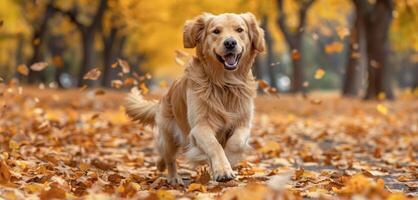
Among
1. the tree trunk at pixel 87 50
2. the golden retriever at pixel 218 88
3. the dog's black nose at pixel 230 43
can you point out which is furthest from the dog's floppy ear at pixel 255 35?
the tree trunk at pixel 87 50

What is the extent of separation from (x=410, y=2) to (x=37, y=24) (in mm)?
19870

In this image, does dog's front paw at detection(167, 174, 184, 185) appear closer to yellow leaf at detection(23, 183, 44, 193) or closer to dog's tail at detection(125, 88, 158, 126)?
dog's tail at detection(125, 88, 158, 126)

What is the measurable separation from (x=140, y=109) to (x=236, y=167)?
1.12 m

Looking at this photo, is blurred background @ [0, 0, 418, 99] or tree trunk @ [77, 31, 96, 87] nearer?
blurred background @ [0, 0, 418, 99]

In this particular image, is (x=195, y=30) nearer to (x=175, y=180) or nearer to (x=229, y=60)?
(x=229, y=60)

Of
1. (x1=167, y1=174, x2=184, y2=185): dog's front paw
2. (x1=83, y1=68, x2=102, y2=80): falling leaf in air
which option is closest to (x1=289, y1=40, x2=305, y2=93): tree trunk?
(x1=83, y1=68, x2=102, y2=80): falling leaf in air

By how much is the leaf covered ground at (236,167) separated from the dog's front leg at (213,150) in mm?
108

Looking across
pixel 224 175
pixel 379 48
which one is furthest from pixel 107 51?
pixel 224 175

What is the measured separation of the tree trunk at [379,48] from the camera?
63.9 feet

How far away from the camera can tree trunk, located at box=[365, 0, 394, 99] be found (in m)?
19.5

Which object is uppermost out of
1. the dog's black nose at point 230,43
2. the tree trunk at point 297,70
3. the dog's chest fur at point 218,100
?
the dog's black nose at point 230,43

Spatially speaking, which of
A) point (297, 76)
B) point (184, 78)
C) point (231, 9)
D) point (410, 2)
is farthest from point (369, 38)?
point (184, 78)

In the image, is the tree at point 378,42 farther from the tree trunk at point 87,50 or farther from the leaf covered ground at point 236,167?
the tree trunk at point 87,50

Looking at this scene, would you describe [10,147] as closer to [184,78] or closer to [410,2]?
[184,78]
